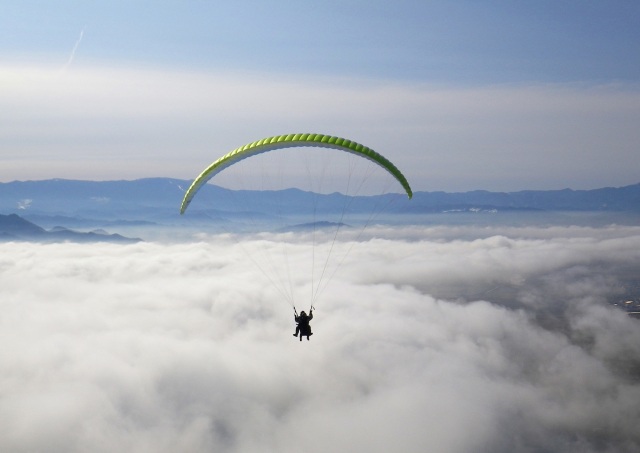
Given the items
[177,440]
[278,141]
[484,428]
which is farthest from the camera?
[484,428]

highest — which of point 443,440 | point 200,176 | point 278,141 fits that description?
point 278,141

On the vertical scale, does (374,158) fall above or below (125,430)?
above

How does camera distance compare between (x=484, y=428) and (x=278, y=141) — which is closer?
(x=278, y=141)

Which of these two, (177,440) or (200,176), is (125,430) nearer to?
(177,440)

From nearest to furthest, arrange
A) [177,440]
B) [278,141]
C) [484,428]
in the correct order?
[278,141] < [177,440] < [484,428]

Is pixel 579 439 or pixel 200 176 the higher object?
pixel 200 176

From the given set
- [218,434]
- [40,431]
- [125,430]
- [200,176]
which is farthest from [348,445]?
[200,176]

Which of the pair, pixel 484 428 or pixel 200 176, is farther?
pixel 484 428

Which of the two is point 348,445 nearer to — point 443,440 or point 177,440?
point 443,440

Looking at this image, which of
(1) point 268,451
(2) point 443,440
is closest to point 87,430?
(1) point 268,451

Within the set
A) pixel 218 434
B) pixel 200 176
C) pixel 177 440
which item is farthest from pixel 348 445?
pixel 200 176
